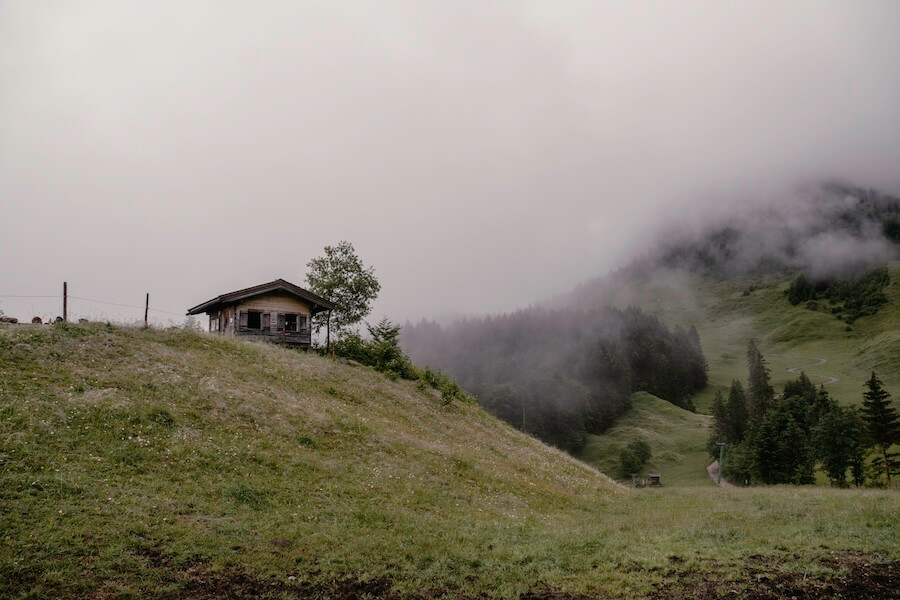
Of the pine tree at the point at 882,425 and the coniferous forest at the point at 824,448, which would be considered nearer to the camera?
the coniferous forest at the point at 824,448

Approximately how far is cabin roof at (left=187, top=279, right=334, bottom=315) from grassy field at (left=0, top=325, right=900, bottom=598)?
1735 cm

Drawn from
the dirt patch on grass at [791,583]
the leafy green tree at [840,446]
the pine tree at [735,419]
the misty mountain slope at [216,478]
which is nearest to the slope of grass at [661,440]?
the pine tree at [735,419]

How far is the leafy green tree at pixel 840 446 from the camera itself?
75125 mm

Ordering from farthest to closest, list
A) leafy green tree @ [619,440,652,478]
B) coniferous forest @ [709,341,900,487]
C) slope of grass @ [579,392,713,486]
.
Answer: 1. leafy green tree @ [619,440,652,478]
2. slope of grass @ [579,392,713,486]
3. coniferous forest @ [709,341,900,487]

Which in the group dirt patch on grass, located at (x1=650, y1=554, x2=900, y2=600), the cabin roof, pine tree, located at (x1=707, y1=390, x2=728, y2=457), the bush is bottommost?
pine tree, located at (x1=707, y1=390, x2=728, y2=457)

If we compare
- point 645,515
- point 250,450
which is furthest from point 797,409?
point 250,450

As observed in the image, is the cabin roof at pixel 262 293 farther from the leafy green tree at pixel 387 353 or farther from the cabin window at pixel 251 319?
the leafy green tree at pixel 387 353

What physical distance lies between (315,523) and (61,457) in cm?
908

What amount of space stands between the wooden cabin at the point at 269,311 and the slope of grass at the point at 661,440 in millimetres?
76904

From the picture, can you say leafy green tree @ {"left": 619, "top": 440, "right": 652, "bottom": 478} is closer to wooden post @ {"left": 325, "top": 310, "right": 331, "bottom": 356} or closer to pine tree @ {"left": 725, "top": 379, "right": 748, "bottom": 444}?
pine tree @ {"left": 725, "top": 379, "right": 748, "bottom": 444}

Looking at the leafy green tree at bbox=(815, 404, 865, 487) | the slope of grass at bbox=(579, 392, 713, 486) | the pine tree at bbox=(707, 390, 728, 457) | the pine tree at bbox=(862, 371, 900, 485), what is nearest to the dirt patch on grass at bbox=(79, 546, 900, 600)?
the leafy green tree at bbox=(815, 404, 865, 487)

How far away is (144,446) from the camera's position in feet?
64.5

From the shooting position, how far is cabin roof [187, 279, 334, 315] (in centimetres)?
5022

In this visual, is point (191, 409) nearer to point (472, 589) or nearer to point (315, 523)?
point (315, 523)
